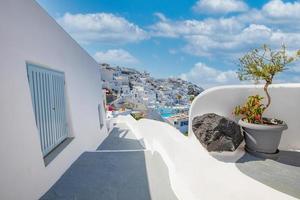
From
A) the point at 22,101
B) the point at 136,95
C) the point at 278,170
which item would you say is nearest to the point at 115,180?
the point at 22,101

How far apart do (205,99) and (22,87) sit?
132 inches

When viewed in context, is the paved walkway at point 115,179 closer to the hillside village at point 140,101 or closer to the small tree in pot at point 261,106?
the small tree in pot at point 261,106

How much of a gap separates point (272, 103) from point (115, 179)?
350 centimetres

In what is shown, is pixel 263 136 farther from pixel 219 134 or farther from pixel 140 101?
pixel 140 101

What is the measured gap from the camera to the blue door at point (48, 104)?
288 centimetres

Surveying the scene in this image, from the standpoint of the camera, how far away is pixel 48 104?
3.30 metres

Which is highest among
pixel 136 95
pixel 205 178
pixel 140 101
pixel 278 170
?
pixel 136 95

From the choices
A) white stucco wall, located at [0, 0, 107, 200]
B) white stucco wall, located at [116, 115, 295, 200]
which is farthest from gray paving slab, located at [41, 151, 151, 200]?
white stucco wall, located at [116, 115, 295, 200]

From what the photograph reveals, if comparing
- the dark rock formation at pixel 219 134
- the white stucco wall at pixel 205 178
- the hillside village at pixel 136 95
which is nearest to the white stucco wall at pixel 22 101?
the white stucco wall at pixel 205 178

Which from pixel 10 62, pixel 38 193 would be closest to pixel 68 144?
pixel 38 193

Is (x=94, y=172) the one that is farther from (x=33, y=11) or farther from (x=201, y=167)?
(x=33, y=11)

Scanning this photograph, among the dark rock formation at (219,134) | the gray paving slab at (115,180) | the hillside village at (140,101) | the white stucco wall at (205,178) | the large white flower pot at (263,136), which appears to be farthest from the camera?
the hillside village at (140,101)

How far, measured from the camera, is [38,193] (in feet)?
8.05

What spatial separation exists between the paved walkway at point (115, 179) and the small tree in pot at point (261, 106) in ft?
5.83
